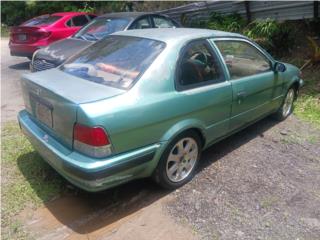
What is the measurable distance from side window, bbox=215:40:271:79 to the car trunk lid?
1.56 meters

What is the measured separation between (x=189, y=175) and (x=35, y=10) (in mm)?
18049

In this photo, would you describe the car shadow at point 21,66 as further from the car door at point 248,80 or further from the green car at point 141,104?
the car door at point 248,80

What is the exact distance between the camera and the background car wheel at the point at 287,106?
557cm

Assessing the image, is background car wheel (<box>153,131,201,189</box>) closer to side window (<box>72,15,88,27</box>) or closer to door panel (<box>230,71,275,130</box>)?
door panel (<box>230,71,275,130</box>)

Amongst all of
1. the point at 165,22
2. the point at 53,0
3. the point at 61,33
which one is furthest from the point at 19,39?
the point at 53,0

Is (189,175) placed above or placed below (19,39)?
below

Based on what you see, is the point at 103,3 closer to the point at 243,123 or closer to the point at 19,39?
the point at 19,39

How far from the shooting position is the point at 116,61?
12.0 feet

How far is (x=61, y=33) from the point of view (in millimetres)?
9883

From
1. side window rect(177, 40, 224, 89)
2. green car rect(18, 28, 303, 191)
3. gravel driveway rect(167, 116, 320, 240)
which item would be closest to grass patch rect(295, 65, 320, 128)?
gravel driveway rect(167, 116, 320, 240)

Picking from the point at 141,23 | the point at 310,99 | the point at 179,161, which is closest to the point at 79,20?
the point at 141,23

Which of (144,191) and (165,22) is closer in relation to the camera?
(144,191)

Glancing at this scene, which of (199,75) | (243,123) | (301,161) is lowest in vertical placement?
(301,161)

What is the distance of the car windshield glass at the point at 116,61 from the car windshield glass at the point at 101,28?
3.41m
